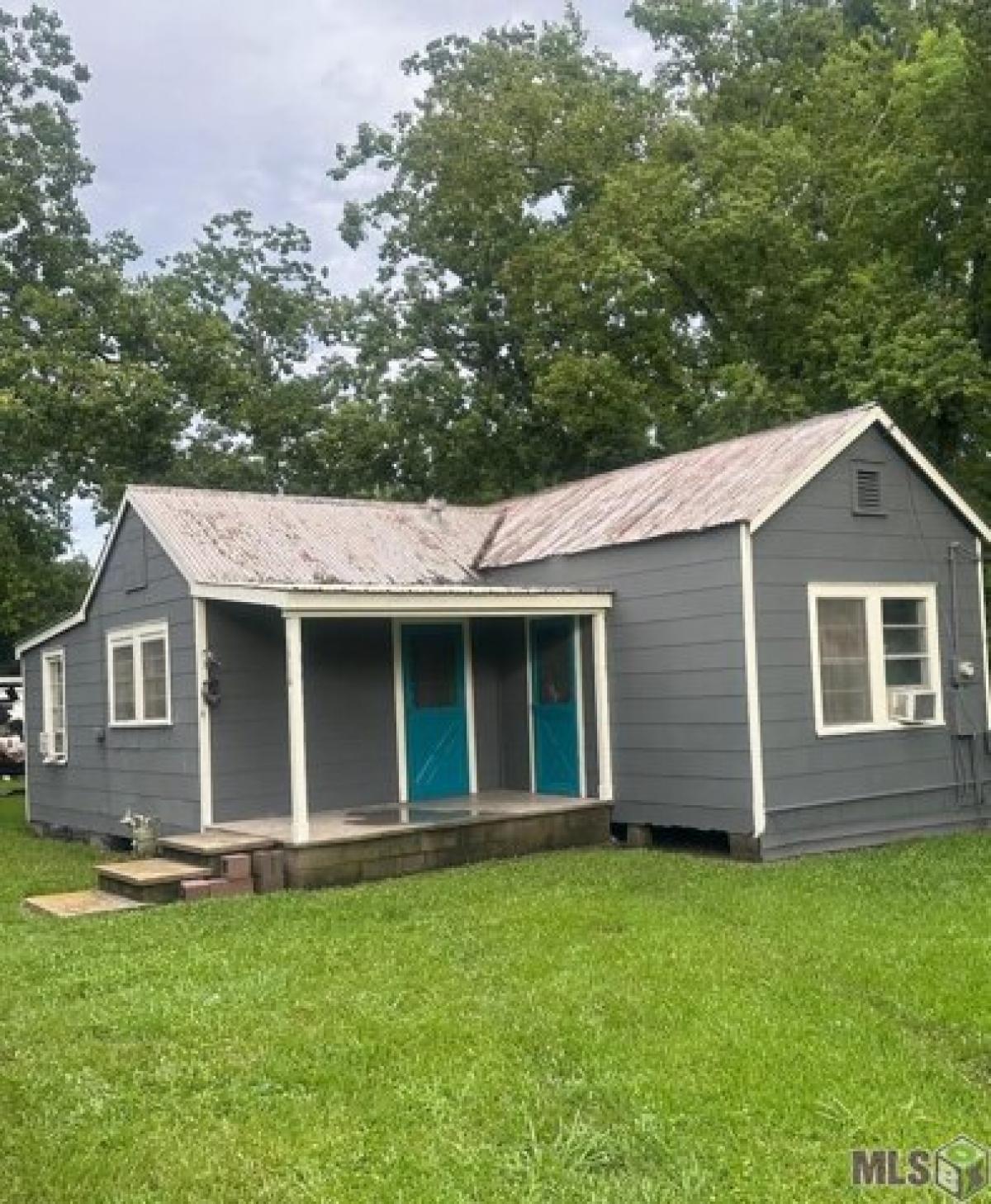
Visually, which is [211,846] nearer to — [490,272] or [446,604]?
[446,604]

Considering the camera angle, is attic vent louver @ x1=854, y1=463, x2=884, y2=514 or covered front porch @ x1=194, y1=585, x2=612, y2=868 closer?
covered front porch @ x1=194, y1=585, x2=612, y2=868

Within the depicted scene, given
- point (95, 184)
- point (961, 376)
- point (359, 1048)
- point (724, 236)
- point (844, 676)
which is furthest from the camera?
point (95, 184)

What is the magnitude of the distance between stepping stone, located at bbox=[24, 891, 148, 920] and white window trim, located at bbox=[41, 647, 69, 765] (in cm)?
469

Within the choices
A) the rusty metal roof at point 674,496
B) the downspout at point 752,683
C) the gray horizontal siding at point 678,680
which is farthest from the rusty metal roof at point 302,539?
the downspout at point 752,683

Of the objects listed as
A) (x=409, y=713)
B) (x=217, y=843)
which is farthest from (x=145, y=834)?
(x=409, y=713)

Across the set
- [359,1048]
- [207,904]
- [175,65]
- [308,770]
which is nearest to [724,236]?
[175,65]

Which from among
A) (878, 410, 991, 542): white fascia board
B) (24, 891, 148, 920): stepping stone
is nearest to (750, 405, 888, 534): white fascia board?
(878, 410, 991, 542): white fascia board

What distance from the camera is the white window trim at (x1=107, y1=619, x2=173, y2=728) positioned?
36.4 ft

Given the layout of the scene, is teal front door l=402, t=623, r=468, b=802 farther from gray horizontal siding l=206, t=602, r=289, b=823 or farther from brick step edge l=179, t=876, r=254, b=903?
brick step edge l=179, t=876, r=254, b=903

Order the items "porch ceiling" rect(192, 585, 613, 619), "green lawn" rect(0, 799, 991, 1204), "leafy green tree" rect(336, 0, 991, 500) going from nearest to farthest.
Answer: "green lawn" rect(0, 799, 991, 1204)
"porch ceiling" rect(192, 585, 613, 619)
"leafy green tree" rect(336, 0, 991, 500)

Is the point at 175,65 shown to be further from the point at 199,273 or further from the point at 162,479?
the point at 199,273

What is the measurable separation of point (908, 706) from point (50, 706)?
32.2ft

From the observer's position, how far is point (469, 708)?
12.1 metres

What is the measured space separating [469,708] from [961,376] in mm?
8059
